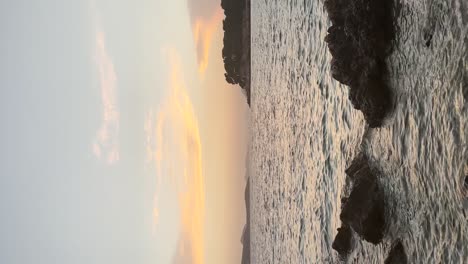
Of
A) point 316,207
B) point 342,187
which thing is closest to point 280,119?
point 316,207

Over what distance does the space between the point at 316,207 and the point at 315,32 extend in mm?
1059

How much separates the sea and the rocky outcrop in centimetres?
5

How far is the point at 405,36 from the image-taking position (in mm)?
1639

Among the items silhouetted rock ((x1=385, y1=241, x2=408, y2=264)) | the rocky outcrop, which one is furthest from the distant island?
silhouetted rock ((x1=385, y1=241, x2=408, y2=264))

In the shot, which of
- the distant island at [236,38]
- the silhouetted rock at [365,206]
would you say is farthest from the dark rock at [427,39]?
the distant island at [236,38]

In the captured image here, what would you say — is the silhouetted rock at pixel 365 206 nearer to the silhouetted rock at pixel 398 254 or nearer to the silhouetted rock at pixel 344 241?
the silhouetted rock at pixel 398 254

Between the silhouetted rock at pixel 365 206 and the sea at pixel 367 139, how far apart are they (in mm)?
39

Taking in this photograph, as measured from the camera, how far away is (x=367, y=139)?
2072 millimetres

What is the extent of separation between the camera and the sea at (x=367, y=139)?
4.42 feet

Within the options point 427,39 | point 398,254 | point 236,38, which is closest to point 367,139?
point 398,254

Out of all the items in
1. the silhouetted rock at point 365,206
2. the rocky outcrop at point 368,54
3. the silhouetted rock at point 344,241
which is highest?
the rocky outcrop at point 368,54

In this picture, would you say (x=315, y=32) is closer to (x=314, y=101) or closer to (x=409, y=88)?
(x=314, y=101)

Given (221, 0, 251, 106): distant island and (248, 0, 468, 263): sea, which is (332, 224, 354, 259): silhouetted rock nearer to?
(248, 0, 468, 263): sea

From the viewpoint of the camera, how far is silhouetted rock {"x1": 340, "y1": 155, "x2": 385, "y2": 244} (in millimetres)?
1778
